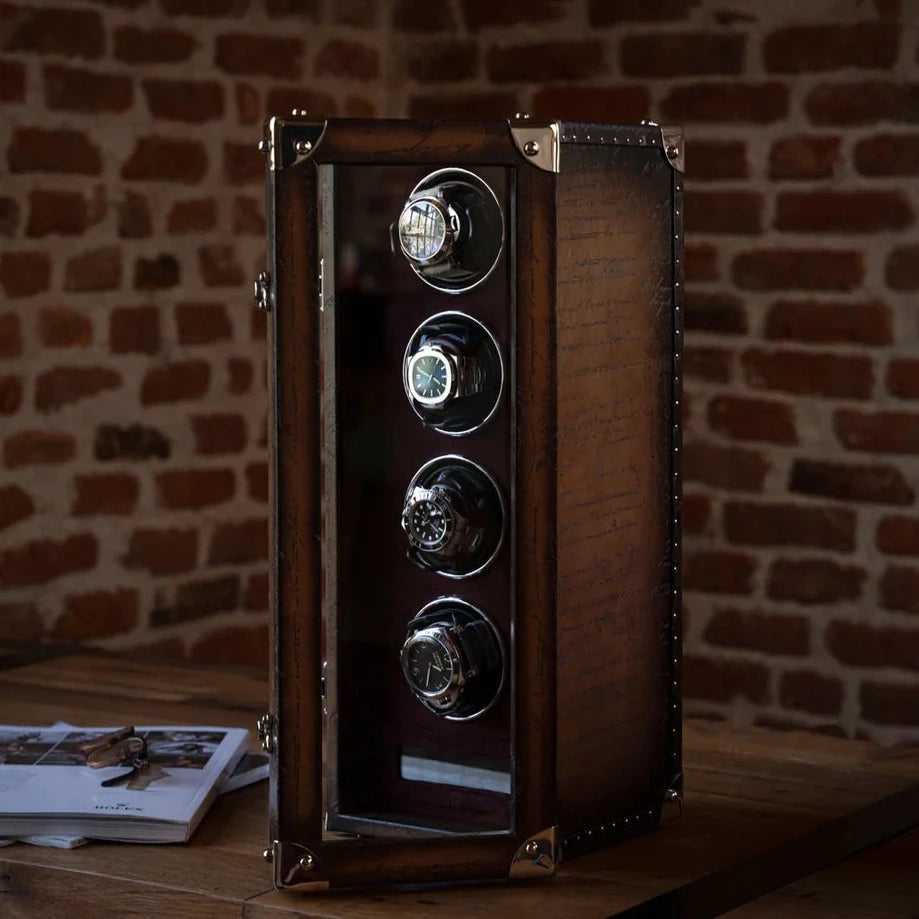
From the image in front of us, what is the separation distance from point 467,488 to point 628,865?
31 cm

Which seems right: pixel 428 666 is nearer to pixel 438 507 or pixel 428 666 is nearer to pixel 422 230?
pixel 438 507

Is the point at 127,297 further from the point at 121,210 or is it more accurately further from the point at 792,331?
the point at 792,331

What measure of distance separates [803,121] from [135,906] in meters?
1.81

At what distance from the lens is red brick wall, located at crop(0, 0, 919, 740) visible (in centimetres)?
249

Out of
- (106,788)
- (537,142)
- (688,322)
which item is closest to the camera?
(537,142)

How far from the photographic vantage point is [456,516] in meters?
1.25

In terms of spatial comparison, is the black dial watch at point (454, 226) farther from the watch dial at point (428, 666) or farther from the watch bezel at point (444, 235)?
the watch dial at point (428, 666)

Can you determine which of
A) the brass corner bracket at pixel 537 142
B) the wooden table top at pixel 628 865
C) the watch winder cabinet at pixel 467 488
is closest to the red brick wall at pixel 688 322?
the wooden table top at pixel 628 865

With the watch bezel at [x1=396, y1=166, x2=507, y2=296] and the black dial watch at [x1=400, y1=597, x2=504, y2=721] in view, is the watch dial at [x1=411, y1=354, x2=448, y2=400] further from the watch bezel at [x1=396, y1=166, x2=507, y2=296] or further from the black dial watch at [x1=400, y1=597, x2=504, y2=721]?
the black dial watch at [x1=400, y1=597, x2=504, y2=721]

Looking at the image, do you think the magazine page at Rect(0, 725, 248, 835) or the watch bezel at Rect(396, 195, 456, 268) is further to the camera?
the magazine page at Rect(0, 725, 248, 835)

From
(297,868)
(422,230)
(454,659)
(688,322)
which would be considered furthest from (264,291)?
(688,322)

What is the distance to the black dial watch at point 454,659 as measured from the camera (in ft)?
4.14

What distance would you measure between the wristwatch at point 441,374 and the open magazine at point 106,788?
38cm

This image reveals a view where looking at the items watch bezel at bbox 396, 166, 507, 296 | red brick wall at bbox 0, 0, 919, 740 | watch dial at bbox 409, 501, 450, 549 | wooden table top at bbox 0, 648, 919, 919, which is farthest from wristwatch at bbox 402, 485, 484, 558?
red brick wall at bbox 0, 0, 919, 740
